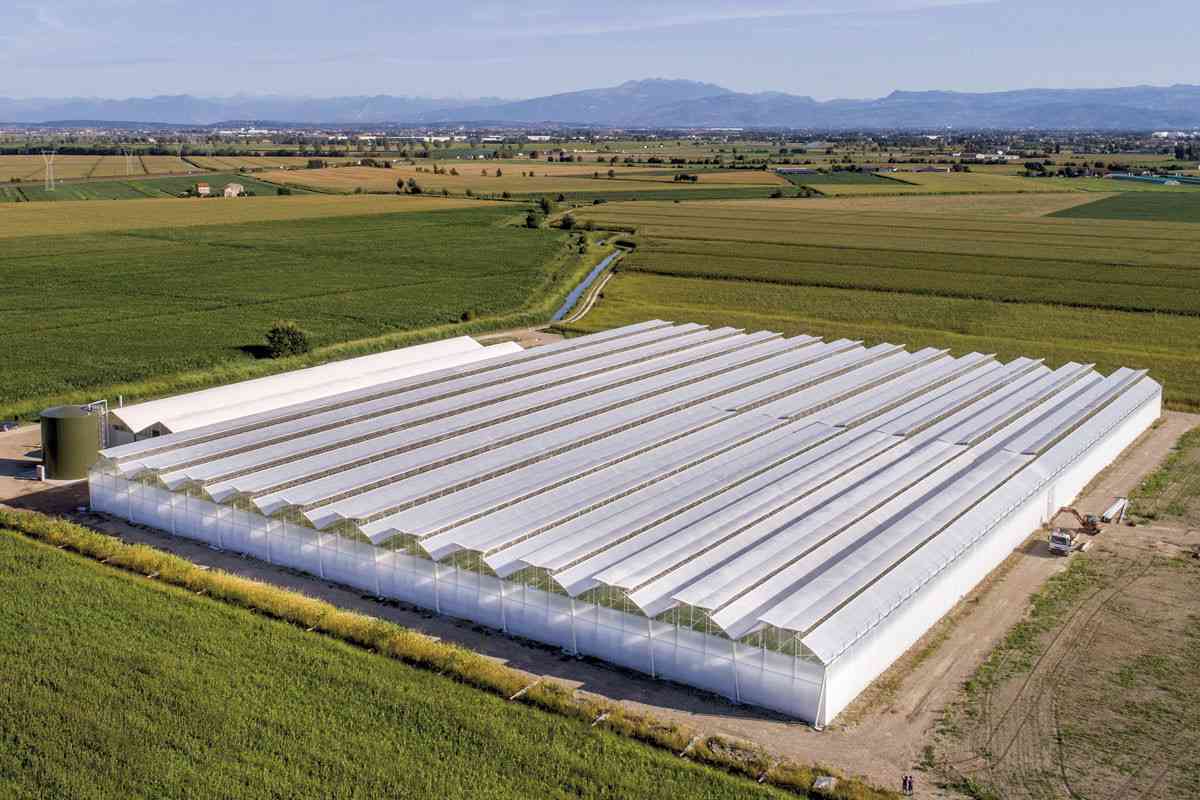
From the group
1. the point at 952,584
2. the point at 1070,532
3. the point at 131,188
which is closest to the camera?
the point at 952,584

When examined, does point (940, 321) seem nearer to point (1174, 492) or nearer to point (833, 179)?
point (1174, 492)

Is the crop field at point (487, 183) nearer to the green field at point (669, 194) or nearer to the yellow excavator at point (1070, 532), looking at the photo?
the green field at point (669, 194)

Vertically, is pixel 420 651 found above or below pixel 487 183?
below

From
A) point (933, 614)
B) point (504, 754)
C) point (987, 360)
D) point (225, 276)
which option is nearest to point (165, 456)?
point (504, 754)

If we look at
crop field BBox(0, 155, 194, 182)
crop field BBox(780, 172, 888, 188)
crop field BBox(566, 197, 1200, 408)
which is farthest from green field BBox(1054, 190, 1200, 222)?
crop field BBox(0, 155, 194, 182)

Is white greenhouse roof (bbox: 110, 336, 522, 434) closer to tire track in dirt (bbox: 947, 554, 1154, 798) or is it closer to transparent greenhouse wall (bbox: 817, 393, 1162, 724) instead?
transparent greenhouse wall (bbox: 817, 393, 1162, 724)

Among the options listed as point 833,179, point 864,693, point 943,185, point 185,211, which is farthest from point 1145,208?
point 864,693

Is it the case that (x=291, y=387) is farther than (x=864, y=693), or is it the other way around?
(x=291, y=387)
